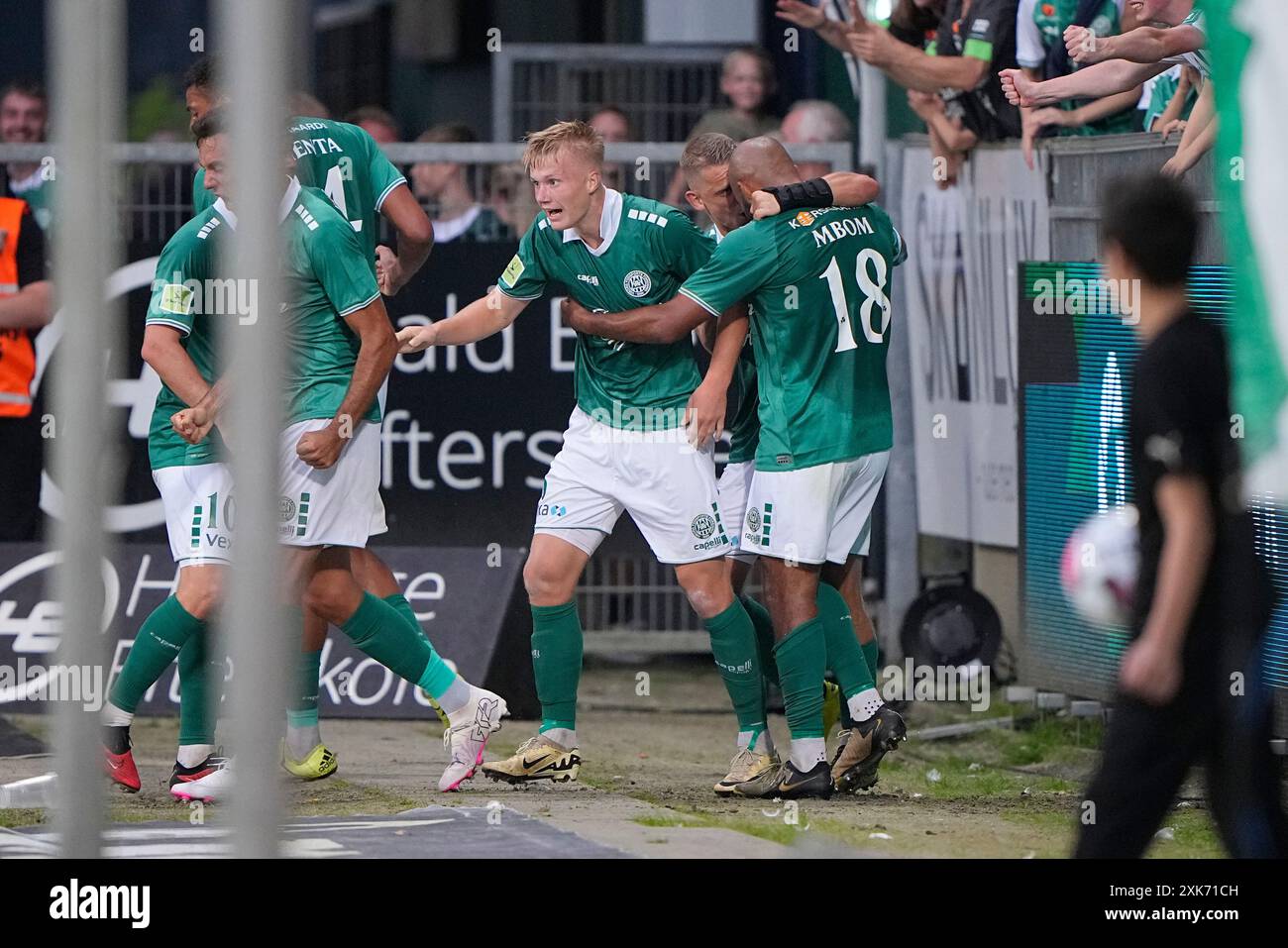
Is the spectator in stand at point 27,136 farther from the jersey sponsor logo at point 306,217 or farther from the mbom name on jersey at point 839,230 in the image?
the mbom name on jersey at point 839,230

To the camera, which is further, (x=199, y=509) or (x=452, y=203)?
(x=452, y=203)

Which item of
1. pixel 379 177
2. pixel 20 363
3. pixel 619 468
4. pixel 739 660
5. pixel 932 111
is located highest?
pixel 932 111

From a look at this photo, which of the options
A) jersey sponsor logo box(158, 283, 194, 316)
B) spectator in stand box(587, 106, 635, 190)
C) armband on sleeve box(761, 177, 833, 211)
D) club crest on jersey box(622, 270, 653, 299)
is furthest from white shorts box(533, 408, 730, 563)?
spectator in stand box(587, 106, 635, 190)

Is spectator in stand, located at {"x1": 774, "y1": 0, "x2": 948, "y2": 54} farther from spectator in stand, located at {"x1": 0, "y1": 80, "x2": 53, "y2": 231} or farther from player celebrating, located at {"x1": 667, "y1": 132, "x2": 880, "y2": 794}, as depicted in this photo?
spectator in stand, located at {"x1": 0, "y1": 80, "x2": 53, "y2": 231}

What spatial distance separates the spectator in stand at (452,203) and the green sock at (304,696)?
10.1 feet

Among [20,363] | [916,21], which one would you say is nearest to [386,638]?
[20,363]

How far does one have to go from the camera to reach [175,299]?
7137 millimetres

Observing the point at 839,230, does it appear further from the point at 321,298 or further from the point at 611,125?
the point at 611,125

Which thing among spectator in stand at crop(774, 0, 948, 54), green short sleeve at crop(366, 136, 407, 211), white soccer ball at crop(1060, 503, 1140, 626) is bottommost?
white soccer ball at crop(1060, 503, 1140, 626)

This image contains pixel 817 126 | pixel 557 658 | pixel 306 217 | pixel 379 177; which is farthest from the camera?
pixel 817 126

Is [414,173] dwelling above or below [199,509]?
above

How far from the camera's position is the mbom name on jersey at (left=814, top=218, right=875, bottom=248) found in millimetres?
7148
